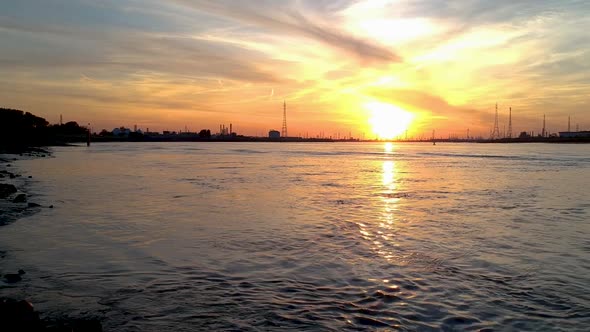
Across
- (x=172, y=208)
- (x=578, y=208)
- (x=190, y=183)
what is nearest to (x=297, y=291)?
(x=172, y=208)

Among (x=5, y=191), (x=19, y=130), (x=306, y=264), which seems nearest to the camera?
(x=306, y=264)

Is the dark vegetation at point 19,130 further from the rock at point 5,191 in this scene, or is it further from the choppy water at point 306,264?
the choppy water at point 306,264

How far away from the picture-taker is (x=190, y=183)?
94.6 ft

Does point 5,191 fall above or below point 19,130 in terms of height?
below

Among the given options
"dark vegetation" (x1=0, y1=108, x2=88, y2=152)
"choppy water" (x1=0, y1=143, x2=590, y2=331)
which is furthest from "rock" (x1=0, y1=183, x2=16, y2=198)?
"dark vegetation" (x1=0, y1=108, x2=88, y2=152)

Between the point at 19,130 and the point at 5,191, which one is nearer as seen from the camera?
the point at 5,191

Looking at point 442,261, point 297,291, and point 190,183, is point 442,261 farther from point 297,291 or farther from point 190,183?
point 190,183

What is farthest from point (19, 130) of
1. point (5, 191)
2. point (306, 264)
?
point (306, 264)

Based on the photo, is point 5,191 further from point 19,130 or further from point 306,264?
point 19,130

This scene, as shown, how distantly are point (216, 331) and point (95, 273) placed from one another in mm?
4129

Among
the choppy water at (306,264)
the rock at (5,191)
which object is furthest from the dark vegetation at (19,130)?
the choppy water at (306,264)

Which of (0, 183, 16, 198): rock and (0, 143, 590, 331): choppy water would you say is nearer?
(0, 143, 590, 331): choppy water

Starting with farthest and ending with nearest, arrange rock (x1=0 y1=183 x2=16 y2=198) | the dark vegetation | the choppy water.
→ the dark vegetation < rock (x1=0 y1=183 x2=16 y2=198) < the choppy water

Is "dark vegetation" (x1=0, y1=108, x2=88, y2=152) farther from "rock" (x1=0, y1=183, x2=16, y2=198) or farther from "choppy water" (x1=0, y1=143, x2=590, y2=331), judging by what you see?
"choppy water" (x1=0, y1=143, x2=590, y2=331)
